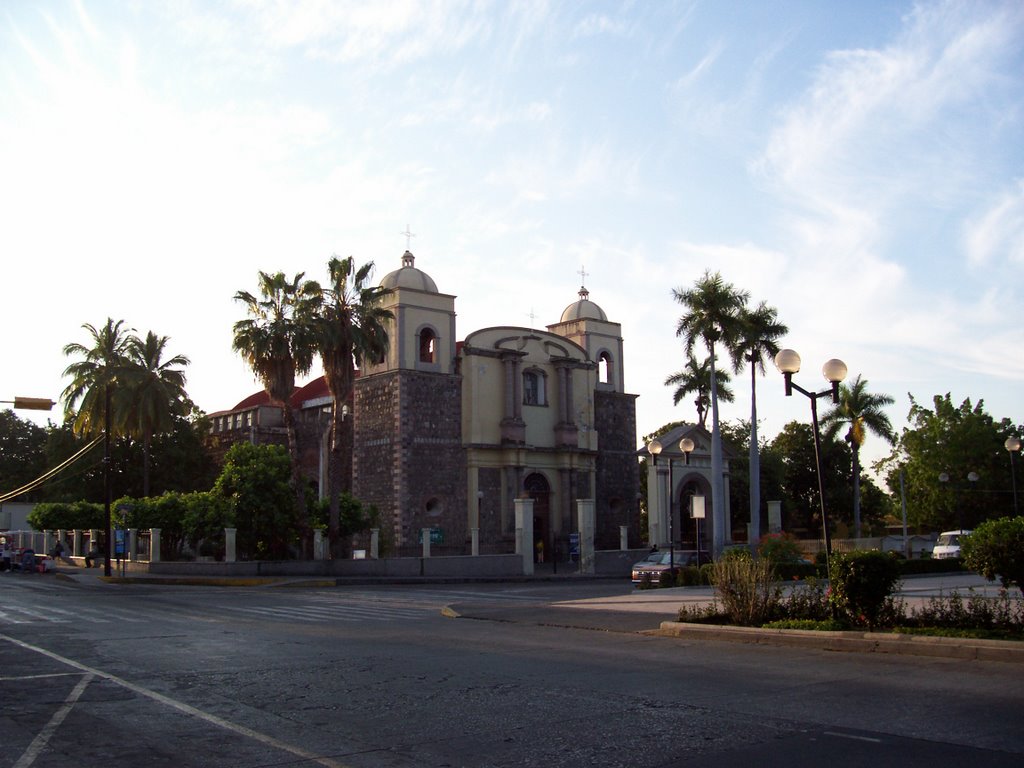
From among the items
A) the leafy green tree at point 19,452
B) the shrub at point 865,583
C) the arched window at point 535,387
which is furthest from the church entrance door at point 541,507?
the leafy green tree at point 19,452

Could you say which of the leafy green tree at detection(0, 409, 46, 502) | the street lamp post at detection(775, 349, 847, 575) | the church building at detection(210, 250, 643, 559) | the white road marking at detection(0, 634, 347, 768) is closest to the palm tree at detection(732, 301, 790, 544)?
the church building at detection(210, 250, 643, 559)

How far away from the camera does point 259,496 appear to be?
3803 centimetres

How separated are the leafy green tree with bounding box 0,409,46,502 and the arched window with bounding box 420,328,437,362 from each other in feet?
119

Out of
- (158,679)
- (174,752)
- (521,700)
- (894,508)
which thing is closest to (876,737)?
(521,700)

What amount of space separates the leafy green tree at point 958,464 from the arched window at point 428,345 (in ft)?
97.0

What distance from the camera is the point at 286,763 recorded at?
7.06 meters

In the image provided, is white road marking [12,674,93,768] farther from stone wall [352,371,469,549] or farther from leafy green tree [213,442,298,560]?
stone wall [352,371,469,549]

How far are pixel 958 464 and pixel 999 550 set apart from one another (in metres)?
49.0

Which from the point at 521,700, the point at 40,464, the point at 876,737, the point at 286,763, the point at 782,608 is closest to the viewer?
the point at 286,763

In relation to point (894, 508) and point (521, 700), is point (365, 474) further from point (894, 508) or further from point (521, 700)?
point (894, 508)

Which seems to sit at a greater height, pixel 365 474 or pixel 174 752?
pixel 365 474

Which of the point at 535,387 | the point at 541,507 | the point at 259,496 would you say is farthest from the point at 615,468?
the point at 259,496

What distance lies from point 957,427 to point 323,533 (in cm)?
3841

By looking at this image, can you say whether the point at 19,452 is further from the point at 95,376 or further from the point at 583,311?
the point at 583,311
